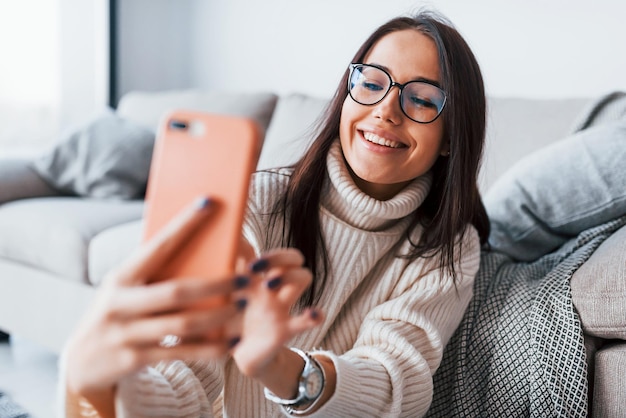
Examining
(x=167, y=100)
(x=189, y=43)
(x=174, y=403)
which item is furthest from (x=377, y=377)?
(x=189, y=43)

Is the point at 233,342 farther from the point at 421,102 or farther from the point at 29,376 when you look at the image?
the point at 29,376

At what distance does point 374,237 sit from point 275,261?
455 millimetres

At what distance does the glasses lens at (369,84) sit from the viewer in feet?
3.19

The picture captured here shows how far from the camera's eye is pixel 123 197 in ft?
7.65

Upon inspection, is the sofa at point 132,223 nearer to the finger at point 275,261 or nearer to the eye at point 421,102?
the eye at point 421,102

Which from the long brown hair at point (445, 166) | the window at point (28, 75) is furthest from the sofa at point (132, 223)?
the window at point (28, 75)

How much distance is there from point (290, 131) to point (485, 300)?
1.08 m

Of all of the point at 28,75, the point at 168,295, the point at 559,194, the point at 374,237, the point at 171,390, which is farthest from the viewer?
the point at 28,75

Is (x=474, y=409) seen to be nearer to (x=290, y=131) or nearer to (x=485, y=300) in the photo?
(x=485, y=300)

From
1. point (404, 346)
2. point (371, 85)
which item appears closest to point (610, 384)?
point (404, 346)

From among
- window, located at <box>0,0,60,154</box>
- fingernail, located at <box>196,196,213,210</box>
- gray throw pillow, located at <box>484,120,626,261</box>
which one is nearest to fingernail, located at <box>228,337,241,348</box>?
fingernail, located at <box>196,196,213,210</box>

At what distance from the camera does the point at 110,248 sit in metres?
1.82

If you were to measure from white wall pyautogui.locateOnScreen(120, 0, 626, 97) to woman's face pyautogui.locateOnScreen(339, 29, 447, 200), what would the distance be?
4.25ft

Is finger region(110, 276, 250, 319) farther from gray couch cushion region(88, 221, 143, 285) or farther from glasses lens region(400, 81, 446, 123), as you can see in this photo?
gray couch cushion region(88, 221, 143, 285)
